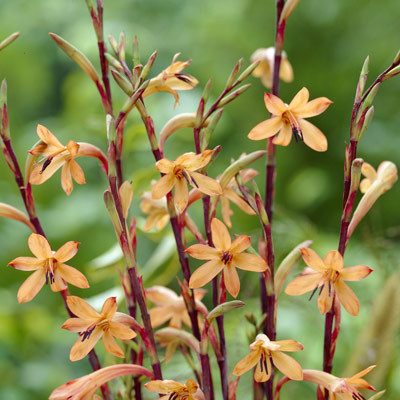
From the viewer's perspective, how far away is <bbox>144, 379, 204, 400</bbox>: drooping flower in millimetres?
309

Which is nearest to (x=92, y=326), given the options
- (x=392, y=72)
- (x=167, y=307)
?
(x=167, y=307)

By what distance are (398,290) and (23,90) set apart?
1755 mm

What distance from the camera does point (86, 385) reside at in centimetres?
33

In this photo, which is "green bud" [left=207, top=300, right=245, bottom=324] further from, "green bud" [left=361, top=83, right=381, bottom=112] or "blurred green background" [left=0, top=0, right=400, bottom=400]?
"blurred green background" [left=0, top=0, right=400, bottom=400]

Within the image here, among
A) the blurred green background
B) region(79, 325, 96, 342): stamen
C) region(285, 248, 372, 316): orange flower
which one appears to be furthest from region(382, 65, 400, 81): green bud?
the blurred green background

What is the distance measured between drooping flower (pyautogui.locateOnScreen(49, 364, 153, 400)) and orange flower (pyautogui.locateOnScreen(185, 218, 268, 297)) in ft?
0.25

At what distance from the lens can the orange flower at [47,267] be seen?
330mm

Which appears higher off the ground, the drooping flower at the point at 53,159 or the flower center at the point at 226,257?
the drooping flower at the point at 53,159

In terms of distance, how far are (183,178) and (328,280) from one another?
4.1 inches

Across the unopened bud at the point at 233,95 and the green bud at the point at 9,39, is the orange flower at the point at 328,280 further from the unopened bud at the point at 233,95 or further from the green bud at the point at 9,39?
the green bud at the point at 9,39

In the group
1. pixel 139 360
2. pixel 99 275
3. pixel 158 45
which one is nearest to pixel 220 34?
pixel 158 45

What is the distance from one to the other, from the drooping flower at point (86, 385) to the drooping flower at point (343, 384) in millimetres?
105

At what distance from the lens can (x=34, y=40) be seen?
207 centimetres

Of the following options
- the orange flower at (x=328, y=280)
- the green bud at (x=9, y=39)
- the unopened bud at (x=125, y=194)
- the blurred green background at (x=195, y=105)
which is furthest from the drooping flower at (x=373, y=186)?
the blurred green background at (x=195, y=105)
